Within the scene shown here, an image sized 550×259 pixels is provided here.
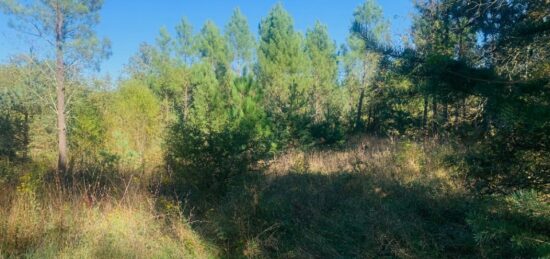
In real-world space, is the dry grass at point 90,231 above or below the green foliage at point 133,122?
below

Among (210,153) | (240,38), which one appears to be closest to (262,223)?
(210,153)

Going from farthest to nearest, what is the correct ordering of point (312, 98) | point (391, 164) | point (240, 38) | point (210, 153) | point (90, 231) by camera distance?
point (240, 38) < point (312, 98) < point (391, 164) < point (210, 153) < point (90, 231)

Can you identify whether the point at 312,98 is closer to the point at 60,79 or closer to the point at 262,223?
the point at 60,79

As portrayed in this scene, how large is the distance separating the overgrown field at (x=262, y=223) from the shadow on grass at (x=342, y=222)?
13 mm

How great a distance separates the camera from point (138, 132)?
50.8 feet

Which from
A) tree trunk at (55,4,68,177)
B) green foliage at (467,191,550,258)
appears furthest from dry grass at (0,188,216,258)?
tree trunk at (55,4,68,177)

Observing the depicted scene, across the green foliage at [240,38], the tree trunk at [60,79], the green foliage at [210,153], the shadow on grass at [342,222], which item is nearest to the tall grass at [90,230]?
the shadow on grass at [342,222]

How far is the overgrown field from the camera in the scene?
3623mm

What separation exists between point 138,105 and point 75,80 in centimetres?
275

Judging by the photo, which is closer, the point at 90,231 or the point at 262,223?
the point at 90,231

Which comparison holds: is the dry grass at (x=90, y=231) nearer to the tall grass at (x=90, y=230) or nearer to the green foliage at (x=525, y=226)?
the tall grass at (x=90, y=230)

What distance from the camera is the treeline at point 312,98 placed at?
2227 millimetres

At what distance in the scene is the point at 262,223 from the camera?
4.57 metres

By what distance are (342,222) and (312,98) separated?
14920 millimetres
